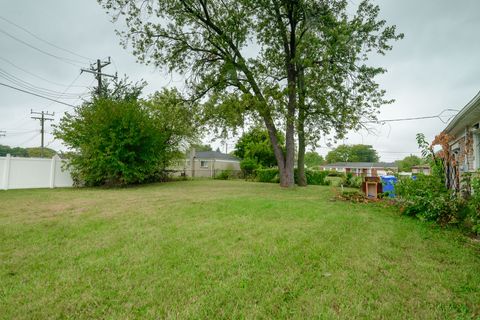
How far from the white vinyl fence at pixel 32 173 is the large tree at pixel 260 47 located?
708 cm

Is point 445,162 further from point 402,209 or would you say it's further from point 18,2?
point 18,2

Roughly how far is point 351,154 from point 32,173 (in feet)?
252

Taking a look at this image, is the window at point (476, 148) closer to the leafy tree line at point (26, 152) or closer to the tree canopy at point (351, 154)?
the tree canopy at point (351, 154)

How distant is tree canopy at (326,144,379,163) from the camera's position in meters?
71.9

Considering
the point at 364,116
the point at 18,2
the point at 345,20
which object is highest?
the point at 345,20

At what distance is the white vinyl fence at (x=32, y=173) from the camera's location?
1034cm

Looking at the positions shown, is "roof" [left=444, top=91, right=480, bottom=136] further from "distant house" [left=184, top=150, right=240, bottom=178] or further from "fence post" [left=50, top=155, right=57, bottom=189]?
"distant house" [left=184, top=150, right=240, bottom=178]

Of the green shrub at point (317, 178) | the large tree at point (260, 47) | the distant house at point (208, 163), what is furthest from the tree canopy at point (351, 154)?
the large tree at point (260, 47)

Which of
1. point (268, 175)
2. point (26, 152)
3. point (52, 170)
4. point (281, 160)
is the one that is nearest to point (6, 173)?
point (52, 170)

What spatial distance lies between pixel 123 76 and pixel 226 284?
18.9 metres

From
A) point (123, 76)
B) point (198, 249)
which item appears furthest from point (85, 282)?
point (123, 76)

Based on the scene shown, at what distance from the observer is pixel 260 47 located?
44.2 ft

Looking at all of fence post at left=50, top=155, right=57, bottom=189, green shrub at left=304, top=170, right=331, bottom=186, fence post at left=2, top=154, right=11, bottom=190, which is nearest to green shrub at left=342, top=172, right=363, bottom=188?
→ green shrub at left=304, top=170, right=331, bottom=186

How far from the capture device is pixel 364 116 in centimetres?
1215
